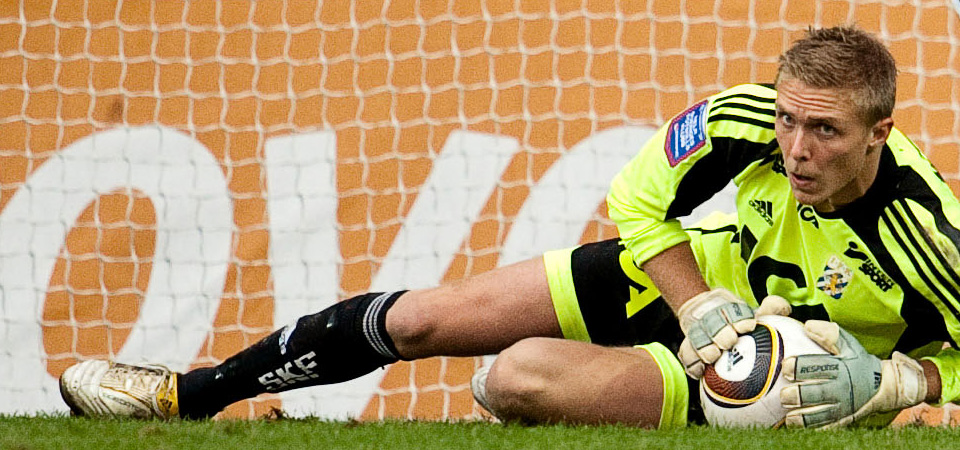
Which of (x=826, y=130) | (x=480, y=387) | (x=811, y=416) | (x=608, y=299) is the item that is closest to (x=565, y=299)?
(x=608, y=299)

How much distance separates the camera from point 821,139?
104 inches

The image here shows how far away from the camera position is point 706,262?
10.3ft

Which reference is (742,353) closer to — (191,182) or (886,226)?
(886,226)

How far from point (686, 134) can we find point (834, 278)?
0.43 metres

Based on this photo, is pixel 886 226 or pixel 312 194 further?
pixel 312 194

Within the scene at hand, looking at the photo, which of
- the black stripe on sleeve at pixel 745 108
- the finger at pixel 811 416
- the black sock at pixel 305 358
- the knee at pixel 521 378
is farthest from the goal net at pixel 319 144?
the finger at pixel 811 416

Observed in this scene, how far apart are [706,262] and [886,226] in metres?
0.52

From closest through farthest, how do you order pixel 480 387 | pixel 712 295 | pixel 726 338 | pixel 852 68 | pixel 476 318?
pixel 852 68
pixel 726 338
pixel 712 295
pixel 476 318
pixel 480 387

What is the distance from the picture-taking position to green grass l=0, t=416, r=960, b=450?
2.56 metres

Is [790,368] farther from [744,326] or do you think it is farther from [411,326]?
[411,326]

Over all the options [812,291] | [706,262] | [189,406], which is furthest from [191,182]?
[812,291]

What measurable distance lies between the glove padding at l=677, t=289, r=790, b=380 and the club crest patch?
3.5 inches

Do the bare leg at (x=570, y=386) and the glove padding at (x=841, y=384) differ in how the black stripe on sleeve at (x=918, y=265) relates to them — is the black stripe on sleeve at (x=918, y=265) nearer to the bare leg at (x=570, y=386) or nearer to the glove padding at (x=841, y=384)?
the glove padding at (x=841, y=384)

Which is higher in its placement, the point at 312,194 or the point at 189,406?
the point at 312,194
